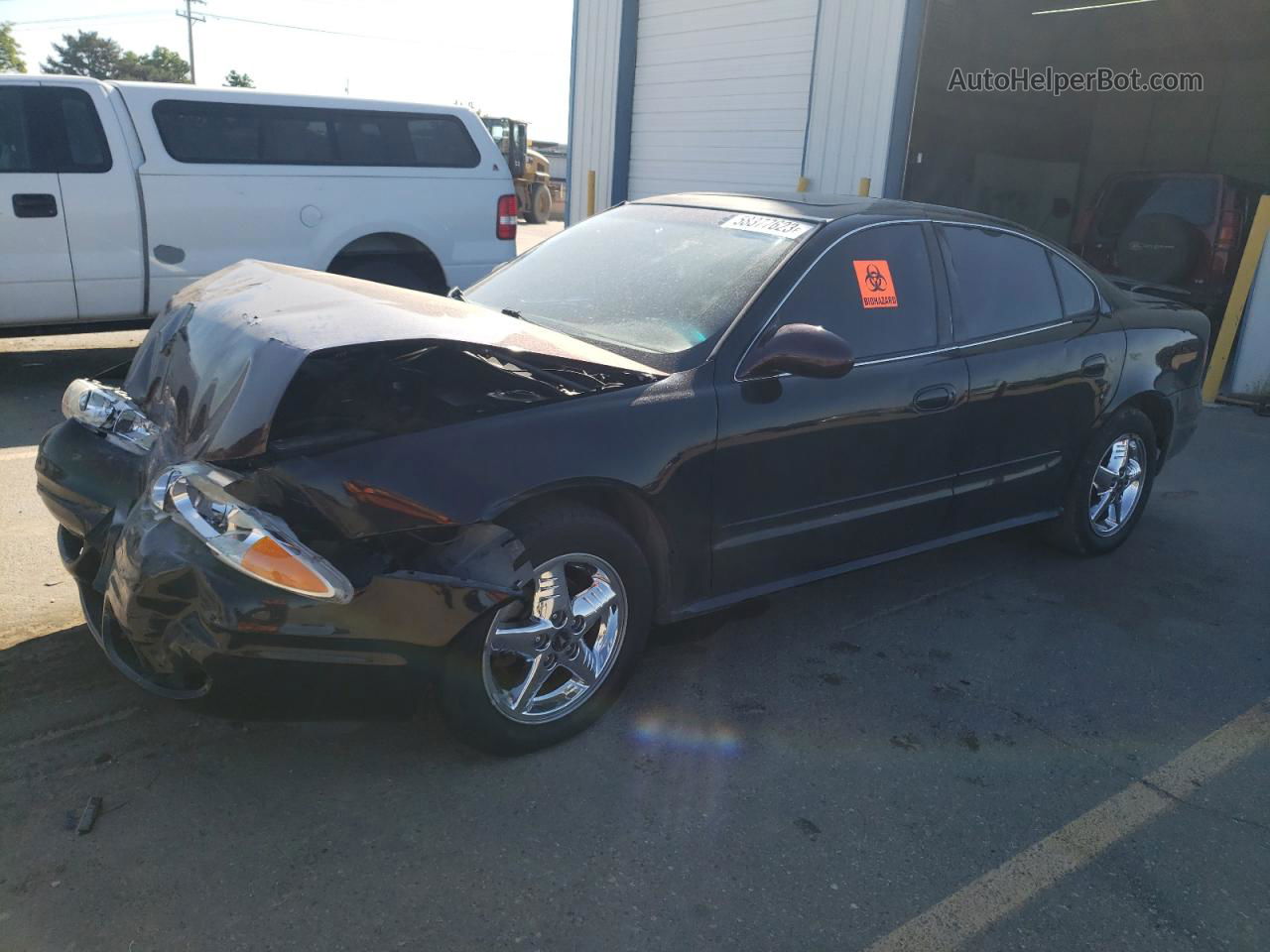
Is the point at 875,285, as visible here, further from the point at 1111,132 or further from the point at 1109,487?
the point at 1111,132

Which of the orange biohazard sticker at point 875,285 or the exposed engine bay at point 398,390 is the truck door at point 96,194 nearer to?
the exposed engine bay at point 398,390

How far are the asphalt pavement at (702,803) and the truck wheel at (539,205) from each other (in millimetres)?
24511

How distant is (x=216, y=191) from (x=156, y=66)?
249 ft

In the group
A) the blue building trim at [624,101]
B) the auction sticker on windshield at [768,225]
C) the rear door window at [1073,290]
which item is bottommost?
the rear door window at [1073,290]

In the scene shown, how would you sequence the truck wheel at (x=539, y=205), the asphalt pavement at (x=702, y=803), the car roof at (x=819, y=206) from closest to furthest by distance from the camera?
the asphalt pavement at (x=702, y=803) → the car roof at (x=819, y=206) → the truck wheel at (x=539, y=205)

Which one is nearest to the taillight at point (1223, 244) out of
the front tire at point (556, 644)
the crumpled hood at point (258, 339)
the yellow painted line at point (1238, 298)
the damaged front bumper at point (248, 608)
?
the yellow painted line at point (1238, 298)

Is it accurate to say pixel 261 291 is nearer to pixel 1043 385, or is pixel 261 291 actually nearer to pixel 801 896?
pixel 801 896

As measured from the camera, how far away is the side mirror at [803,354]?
125 inches

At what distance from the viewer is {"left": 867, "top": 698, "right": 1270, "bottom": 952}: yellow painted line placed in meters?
2.40

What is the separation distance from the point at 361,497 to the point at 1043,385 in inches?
119

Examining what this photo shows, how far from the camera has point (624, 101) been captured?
496 inches

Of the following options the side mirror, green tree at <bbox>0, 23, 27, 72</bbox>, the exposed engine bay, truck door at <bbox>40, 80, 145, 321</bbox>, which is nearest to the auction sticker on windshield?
the side mirror

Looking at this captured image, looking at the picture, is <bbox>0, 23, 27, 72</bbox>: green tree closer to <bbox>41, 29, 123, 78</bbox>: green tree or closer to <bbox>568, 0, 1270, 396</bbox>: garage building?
<bbox>41, 29, 123, 78</bbox>: green tree

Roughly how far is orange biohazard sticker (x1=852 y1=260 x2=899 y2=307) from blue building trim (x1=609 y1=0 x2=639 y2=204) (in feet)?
30.5
